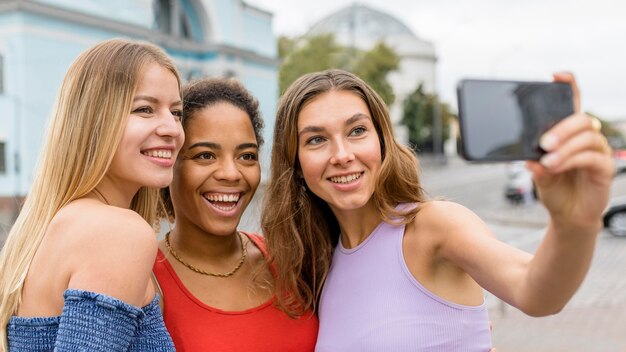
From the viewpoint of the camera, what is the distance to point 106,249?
1873 mm

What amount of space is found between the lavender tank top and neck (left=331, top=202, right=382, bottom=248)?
6 centimetres

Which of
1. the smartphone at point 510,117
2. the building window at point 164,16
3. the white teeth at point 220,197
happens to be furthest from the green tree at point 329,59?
the smartphone at point 510,117

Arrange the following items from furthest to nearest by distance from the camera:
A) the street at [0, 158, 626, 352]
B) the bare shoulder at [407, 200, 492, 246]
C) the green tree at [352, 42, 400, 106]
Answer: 1. the green tree at [352, 42, 400, 106]
2. the street at [0, 158, 626, 352]
3. the bare shoulder at [407, 200, 492, 246]

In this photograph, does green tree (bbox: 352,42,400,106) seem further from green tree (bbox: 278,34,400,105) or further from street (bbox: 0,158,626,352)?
street (bbox: 0,158,626,352)

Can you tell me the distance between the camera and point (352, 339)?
2.61 meters

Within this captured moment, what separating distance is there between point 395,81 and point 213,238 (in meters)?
57.5

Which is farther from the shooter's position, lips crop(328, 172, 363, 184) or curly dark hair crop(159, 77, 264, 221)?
curly dark hair crop(159, 77, 264, 221)

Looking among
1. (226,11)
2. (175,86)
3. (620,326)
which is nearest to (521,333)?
(620,326)

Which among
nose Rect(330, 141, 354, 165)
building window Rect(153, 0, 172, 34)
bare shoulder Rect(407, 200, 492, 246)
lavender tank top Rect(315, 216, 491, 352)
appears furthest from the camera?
building window Rect(153, 0, 172, 34)

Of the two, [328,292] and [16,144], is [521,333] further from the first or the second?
[16,144]

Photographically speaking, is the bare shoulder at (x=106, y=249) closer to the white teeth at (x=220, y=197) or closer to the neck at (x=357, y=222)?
the white teeth at (x=220, y=197)

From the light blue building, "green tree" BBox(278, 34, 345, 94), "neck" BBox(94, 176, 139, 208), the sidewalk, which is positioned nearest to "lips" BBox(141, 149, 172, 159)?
"neck" BBox(94, 176, 139, 208)

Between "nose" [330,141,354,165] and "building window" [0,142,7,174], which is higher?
"nose" [330,141,354,165]

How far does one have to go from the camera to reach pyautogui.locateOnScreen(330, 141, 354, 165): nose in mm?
2701
